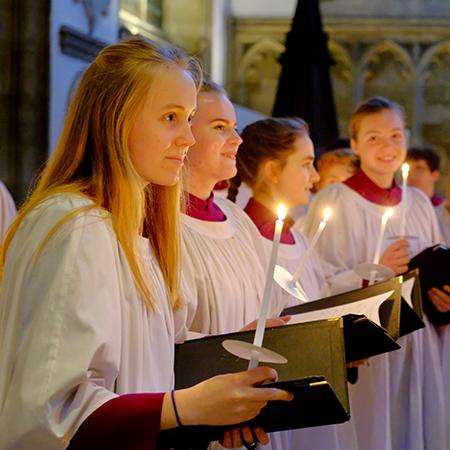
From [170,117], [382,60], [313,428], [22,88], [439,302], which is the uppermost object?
[382,60]

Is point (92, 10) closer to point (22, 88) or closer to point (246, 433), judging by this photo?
point (22, 88)

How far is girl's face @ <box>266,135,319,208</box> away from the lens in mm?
4051

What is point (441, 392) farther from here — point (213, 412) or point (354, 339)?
point (213, 412)

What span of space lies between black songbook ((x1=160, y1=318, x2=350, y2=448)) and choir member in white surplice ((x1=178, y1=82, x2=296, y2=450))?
2.04ft

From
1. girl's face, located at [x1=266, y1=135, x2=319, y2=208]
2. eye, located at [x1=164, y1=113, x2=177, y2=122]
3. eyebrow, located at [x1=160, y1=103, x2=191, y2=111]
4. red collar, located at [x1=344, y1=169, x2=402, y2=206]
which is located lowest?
red collar, located at [x1=344, y1=169, x2=402, y2=206]

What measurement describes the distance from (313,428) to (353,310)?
80 cm

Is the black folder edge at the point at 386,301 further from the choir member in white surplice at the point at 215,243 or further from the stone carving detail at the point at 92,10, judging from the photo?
the stone carving detail at the point at 92,10

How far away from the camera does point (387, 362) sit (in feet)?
14.5

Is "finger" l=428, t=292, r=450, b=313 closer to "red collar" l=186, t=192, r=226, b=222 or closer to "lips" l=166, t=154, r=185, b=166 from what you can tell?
"red collar" l=186, t=192, r=226, b=222

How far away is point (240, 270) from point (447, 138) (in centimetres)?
850

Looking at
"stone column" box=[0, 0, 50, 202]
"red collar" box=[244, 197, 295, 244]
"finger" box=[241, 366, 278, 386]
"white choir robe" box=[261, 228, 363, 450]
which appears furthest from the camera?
"stone column" box=[0, 0, 50, 202]

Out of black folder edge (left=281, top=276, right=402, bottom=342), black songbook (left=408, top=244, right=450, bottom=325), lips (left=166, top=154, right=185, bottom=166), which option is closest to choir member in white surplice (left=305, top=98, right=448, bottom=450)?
black songbook (left=408, top=244, right=450, bottom=325)

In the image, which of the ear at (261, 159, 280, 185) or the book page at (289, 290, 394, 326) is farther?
the ear at (261, 159, 280, 185)

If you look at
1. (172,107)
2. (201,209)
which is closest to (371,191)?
(201,209)
